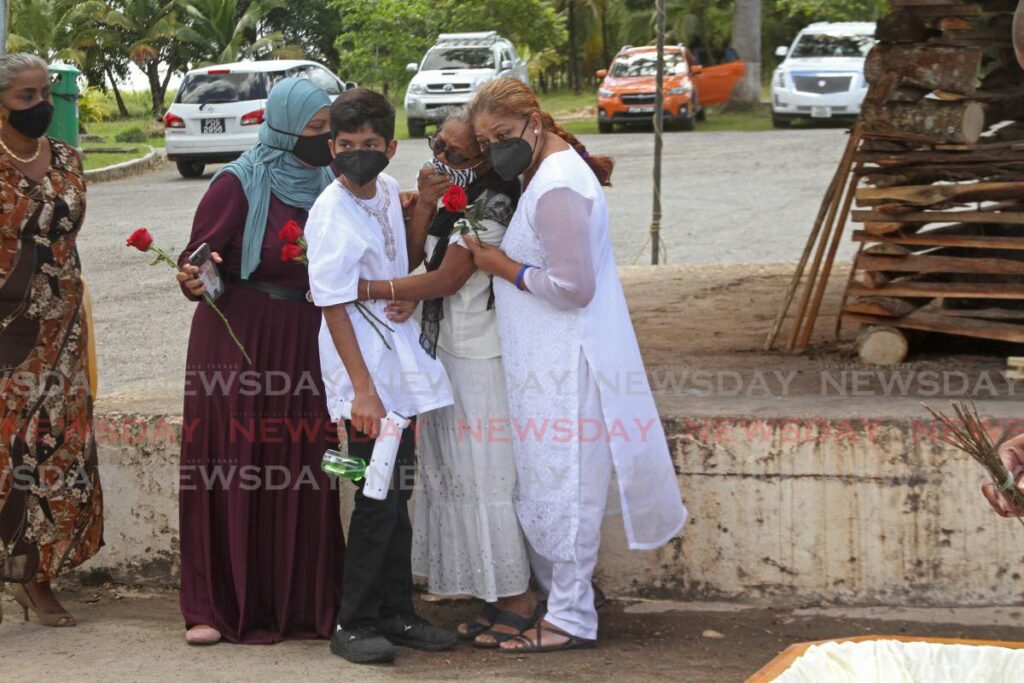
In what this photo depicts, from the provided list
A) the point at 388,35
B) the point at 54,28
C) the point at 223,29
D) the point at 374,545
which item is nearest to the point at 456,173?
the point at 374,545

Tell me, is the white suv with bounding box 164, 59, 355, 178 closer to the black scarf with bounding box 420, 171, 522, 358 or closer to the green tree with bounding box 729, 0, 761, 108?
the green tree with bounding box 729, 0, 761, 108

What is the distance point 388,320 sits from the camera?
4.17m

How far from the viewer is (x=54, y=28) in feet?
99.0

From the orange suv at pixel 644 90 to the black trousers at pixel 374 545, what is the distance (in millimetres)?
18466

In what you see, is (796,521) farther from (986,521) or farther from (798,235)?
(798,235)

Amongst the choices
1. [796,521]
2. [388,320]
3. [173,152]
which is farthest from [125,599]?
[173,152]

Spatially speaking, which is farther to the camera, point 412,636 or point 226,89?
point 226,89

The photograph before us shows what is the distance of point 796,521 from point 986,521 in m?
0.59

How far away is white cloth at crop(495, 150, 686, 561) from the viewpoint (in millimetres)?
4125

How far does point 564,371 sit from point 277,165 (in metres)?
1.06

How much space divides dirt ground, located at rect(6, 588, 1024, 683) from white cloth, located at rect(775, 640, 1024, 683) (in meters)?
1.24

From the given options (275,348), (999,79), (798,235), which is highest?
(999,79)

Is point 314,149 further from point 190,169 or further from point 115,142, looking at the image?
point 115,142

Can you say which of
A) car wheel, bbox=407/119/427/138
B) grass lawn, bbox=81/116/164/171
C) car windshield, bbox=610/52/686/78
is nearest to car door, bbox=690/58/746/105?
car windshield, bbox=610/52/686/78
